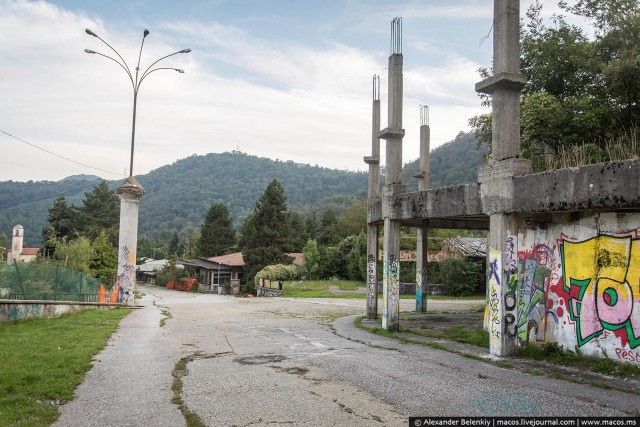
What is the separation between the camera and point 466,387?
7.95 m

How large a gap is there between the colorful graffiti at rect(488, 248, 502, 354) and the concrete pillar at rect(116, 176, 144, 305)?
17.5m

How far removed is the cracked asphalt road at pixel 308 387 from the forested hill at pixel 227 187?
99403mm

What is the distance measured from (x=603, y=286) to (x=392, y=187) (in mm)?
7164

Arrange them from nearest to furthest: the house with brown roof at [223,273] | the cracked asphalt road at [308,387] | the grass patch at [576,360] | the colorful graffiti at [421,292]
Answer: the cracked asphalt road at [308,387], the grass patch at [576,360], the colorful graffiti at [421,292], the house with brown roof at [223,273]

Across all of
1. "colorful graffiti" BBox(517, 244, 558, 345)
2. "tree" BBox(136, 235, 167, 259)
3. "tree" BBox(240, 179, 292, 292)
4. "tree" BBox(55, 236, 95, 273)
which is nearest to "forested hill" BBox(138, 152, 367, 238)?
"tree" BBox(136, 235, 167, 259)

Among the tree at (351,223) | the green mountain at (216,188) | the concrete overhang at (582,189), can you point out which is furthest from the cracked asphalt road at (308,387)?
the green mountain at (216,188)

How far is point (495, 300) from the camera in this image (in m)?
11.1

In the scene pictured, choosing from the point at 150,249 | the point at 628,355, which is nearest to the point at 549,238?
the point at 628,355

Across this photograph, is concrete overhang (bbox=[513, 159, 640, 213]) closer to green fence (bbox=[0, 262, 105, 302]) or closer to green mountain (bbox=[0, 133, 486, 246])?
green fence (bbox=[0, 262, 105, 302])

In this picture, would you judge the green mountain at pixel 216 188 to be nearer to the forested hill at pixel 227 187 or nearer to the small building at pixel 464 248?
the forested hill at pixel 227 187

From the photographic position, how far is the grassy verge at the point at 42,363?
21.6ft

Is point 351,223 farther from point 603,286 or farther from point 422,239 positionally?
point 603,286

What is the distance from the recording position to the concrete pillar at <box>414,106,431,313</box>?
75.4ft

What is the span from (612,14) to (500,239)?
15.7m
